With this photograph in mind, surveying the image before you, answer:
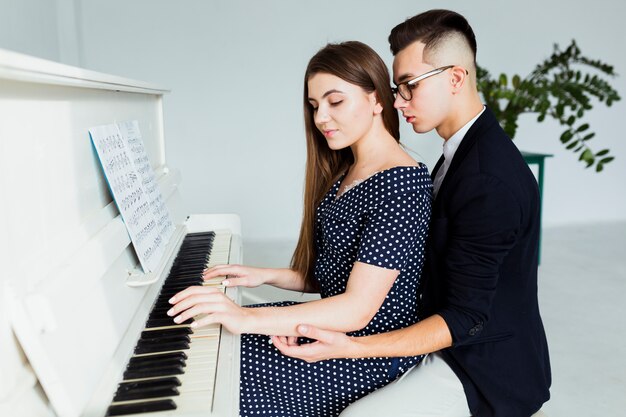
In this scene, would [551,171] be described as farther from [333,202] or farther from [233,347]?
[233,347]

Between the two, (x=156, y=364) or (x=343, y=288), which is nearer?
(x=156, y=364)

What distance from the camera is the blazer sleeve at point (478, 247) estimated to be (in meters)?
1.23

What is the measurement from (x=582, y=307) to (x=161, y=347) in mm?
2857

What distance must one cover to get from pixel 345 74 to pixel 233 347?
653 millimetres

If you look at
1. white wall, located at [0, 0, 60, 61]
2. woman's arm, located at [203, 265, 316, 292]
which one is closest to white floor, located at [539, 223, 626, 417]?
woman's arm, located at [203, 265, 316, 292]

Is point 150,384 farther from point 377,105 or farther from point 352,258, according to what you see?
point 377,105

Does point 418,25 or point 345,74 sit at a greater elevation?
point 418,25

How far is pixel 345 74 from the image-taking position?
51.9 inches

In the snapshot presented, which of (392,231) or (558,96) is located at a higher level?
(558,96)

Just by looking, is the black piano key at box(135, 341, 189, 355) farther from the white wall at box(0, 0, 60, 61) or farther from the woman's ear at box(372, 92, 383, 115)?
the white wall at box(0, 0, 60, 61)

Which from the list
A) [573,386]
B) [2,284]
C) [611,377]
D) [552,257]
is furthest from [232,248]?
A: [552,257]

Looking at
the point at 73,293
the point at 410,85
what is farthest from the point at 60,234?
the point at 410,85

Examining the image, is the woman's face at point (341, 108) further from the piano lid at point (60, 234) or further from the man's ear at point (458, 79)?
Result: the piano lid at point (60, 234)

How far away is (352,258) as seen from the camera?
4.41 ft
